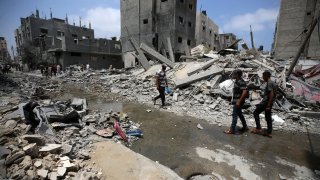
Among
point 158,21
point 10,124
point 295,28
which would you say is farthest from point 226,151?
point 295,28

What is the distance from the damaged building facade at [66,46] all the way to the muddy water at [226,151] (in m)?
26.2

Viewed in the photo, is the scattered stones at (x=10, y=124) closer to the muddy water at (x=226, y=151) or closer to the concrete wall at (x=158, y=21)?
the muddy water at (x=226, y=151)

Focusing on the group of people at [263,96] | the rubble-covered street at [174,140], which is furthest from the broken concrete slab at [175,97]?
the group of people at [263,96]

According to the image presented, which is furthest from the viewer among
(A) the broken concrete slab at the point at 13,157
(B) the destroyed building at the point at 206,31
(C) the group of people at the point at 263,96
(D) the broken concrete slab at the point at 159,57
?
(B) the destroyed building at the point at 206,31

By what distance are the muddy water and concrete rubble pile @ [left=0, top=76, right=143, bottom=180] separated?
699 millimetres

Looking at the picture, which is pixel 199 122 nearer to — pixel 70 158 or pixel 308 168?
pixel 308 168

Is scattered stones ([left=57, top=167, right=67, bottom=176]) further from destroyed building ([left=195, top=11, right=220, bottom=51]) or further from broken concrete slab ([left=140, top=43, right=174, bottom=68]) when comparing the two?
destroyed building ([left=195, top=11, right=220, bottom=51])

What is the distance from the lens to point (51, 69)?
2033cm

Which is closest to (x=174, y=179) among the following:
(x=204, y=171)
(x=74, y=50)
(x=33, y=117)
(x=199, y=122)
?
(x=204, y=171)

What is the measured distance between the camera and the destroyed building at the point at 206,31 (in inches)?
1367

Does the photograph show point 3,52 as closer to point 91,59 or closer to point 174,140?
point 91,59

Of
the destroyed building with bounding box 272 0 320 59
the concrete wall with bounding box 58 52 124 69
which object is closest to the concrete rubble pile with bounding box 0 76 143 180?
the destroyed building with bounding box 272 0 320 59

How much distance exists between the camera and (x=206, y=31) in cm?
3744

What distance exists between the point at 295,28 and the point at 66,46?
3024 centimetres
